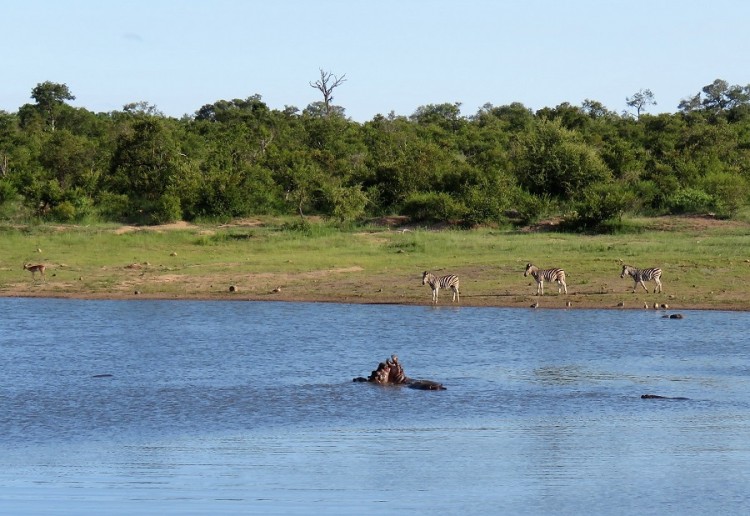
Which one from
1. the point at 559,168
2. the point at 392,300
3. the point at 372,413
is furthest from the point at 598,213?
the point at 372,413

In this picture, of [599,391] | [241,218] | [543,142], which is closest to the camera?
[599,391]

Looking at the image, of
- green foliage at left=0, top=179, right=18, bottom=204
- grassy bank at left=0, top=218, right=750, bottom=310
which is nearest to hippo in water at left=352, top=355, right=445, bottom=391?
grassy bank at left=0, top=218, right=750, bottom=310

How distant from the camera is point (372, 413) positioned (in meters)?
16.2

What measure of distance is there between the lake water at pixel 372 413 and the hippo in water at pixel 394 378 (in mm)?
212

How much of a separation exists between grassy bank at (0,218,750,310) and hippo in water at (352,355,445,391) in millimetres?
8838

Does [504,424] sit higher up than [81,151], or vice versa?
[81,151]

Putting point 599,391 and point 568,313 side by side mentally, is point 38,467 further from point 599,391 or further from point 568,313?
point 568,313

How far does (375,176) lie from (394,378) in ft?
85.0

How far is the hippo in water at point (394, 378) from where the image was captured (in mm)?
17703

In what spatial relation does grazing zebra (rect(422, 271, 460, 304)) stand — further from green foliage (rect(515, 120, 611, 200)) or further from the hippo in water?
green foliage (rect(515, 120, 611, 200))

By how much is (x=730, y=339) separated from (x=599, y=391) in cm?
574

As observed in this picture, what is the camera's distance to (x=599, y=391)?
57.5ft

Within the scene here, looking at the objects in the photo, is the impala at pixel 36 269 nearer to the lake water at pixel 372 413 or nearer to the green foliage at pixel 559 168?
the lake water at pixel 372 413

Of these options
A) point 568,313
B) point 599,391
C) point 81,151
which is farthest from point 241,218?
point 599,391
